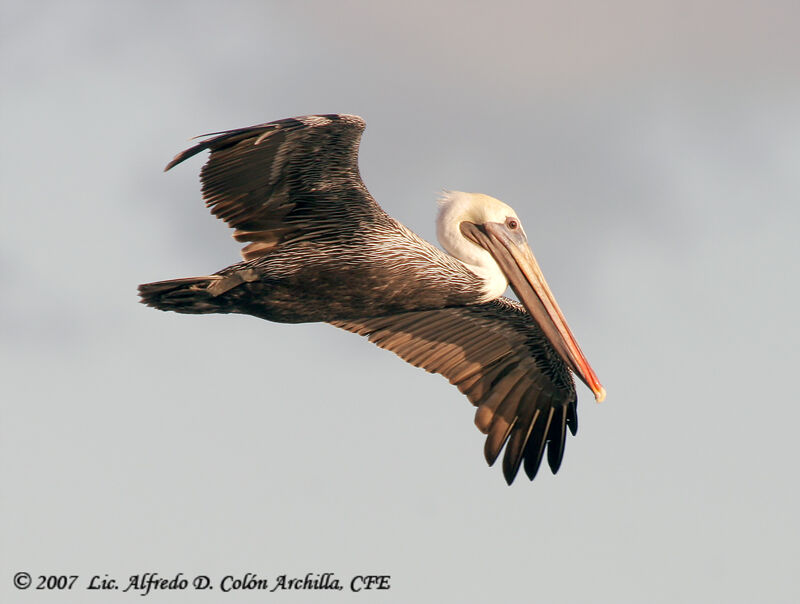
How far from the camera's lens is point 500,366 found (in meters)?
15.7

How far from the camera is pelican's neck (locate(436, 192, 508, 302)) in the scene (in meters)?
13.9

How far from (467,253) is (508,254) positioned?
636mm

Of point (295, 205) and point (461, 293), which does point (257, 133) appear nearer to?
point (295, 205)

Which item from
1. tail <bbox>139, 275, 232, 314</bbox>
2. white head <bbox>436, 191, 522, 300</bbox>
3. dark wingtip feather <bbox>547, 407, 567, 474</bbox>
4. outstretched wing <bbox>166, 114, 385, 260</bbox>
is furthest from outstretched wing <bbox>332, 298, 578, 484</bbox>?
tail <bbox>139, 275, 232, 314</bbox>

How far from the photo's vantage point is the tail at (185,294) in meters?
12.8

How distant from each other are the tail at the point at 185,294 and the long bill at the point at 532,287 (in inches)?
118

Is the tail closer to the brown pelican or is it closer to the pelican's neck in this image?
the brown pelican

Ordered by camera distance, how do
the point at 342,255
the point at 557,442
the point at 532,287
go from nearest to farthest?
the point at 342,255
the point at 532,287
the point at 557,442

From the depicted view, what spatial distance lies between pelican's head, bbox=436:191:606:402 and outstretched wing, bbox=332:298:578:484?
0.82 metres

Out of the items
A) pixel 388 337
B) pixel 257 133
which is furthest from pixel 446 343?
pixel 257 133

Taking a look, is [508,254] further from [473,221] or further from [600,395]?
[600,395]

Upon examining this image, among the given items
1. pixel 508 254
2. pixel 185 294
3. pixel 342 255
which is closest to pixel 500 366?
pixel 508 254

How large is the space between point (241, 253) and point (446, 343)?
3202mm

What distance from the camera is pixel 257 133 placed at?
12289 mm
